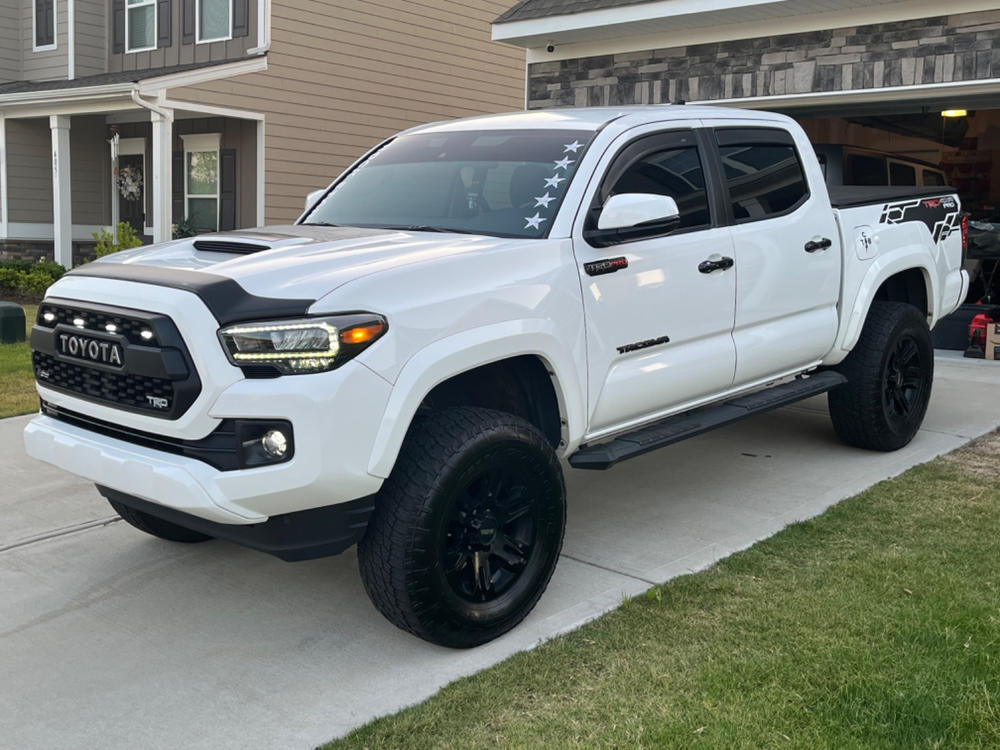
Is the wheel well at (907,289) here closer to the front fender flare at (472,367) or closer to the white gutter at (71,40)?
the front fender flare at (472,367)

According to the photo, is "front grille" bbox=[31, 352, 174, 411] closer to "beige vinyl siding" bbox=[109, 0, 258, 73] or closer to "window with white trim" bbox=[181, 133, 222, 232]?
"beige vinyl siding" bbox=[109, 0, 258, 73]

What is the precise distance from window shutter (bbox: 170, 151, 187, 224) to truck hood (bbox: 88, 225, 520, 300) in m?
14.3

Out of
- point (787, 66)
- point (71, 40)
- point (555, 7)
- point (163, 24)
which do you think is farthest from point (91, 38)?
point (787, 66)

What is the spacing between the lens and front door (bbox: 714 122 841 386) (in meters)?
5.16

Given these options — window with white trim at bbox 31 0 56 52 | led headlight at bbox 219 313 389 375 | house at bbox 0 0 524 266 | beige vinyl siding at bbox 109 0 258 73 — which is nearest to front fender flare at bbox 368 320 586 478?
led headlight at bbox 219 313 389 375

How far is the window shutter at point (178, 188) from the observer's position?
17.9 metres

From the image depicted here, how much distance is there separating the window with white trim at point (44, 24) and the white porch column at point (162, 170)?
210 inches

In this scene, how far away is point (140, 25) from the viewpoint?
1811 centimetres

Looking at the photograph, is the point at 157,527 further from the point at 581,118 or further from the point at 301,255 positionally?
the point at 581,118

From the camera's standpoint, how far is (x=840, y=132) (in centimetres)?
1234

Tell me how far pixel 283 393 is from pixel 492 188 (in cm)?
175

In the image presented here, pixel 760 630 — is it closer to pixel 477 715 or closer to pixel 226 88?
pixel 477 715

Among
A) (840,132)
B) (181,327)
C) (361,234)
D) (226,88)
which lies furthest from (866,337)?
(226,88)

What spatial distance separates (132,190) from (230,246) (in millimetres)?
16416
